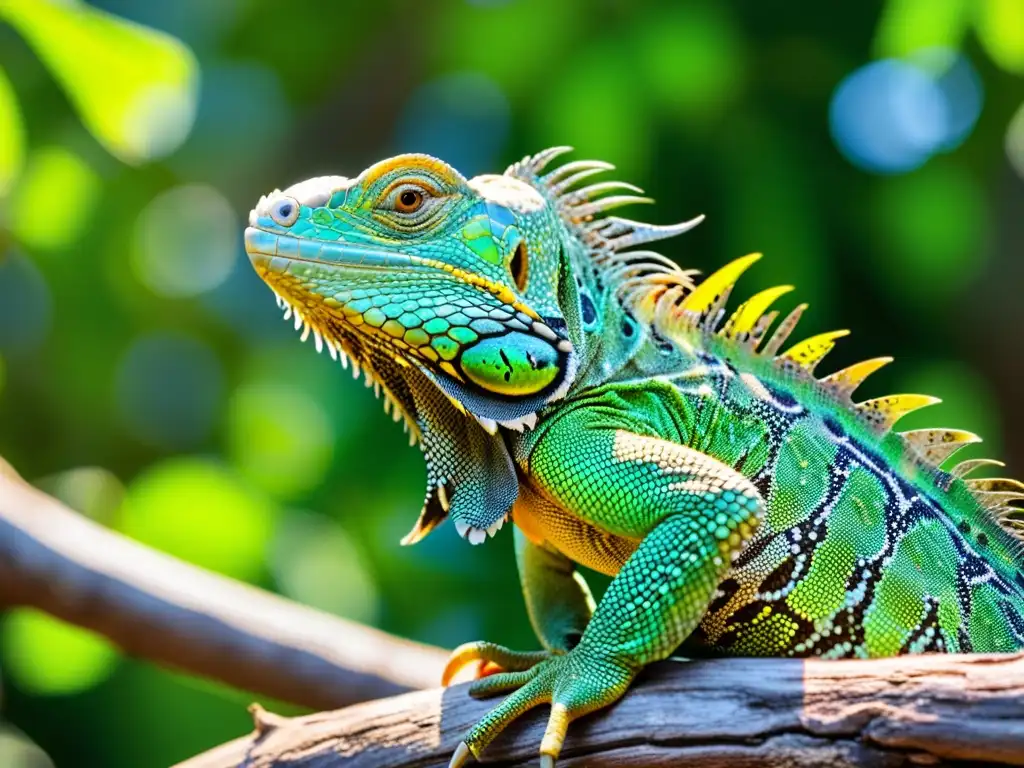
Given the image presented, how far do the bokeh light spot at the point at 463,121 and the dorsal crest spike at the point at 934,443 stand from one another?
11.5ft

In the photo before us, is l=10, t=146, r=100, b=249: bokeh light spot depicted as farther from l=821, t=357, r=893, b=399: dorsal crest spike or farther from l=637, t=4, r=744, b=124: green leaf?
l=821, t=357, r=893, b=399: dorsal crest spike

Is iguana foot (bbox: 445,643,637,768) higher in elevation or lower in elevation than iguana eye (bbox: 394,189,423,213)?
lower

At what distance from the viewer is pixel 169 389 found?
8.14 metres

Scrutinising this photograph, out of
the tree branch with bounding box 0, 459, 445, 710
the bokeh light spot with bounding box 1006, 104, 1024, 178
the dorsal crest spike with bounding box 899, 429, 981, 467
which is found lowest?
the tree branch with bounding box 0, 459, 445, 710

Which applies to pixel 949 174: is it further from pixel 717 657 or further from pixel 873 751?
pixel 873 751

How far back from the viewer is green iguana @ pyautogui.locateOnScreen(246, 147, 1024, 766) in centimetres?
283

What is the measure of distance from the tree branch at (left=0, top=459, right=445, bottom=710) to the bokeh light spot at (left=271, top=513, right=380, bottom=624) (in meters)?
0.91

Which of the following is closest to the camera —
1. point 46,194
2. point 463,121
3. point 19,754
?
point 19,754

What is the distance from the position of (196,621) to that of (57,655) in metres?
1.79

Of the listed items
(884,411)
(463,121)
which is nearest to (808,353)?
(884,411)

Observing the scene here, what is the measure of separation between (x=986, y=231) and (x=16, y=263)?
6.36 m

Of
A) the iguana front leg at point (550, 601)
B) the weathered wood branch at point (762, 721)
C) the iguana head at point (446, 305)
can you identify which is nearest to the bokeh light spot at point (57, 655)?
the iguana front leg at point (550, 601)

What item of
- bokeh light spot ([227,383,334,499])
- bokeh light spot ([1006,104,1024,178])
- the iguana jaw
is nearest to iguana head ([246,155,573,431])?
the iguana jaw

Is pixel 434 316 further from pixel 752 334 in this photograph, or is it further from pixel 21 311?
pixel 21 311
